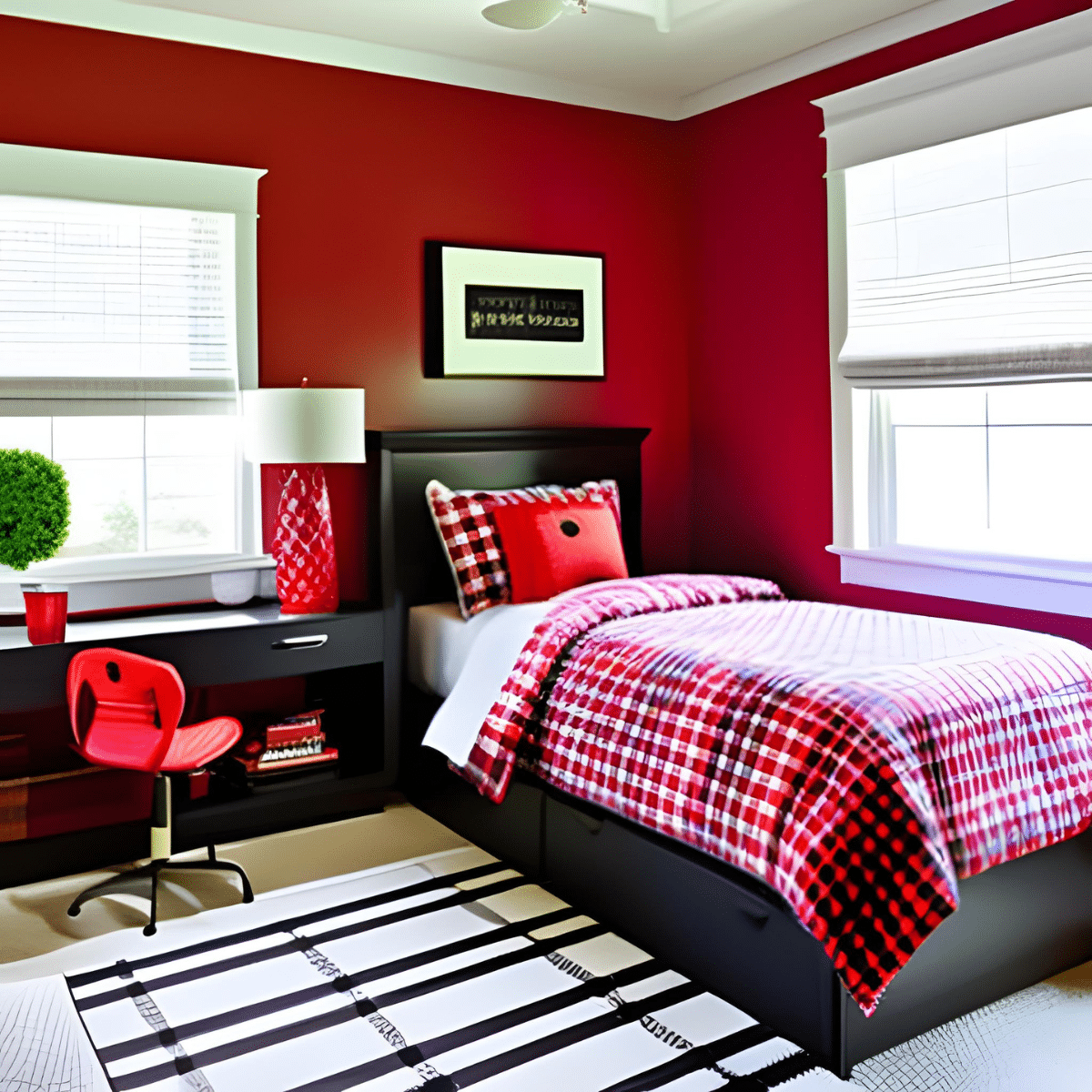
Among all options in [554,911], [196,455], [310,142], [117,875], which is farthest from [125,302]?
[554,911]

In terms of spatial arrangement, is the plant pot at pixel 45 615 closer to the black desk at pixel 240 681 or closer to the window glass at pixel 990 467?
the black desk at pixel 240 681

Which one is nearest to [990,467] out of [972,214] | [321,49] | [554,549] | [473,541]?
[972,214]

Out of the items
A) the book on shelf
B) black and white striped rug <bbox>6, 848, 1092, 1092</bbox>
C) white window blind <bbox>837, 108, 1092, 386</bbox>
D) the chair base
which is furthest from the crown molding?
black and white striped rug <bbox>6, 848, 1092, 1092</bbox>

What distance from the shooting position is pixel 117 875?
3.24 m

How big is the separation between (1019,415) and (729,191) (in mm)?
1685

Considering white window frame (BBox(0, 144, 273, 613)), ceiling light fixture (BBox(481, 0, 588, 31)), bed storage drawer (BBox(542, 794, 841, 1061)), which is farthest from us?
white window frame (BBox(0, 144, 273, 613))

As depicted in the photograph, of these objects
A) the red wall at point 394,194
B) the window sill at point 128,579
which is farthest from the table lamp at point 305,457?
the red wall at point 394,194

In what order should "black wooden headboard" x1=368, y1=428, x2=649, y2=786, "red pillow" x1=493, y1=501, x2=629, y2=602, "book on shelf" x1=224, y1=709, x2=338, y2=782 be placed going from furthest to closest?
"black wooden headboard" x1=368, y1=428, x2=649, y2=786 < "red pillow" x1=493, y1=501, x2=629, y2=602 < "book on shelf" x1=224, y1=709, x2=338, y2=782

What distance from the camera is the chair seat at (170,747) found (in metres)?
3.11

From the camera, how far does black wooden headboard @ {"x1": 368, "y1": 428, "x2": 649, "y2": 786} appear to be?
405 centimetres

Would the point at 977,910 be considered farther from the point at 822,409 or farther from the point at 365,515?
the point at 365,515

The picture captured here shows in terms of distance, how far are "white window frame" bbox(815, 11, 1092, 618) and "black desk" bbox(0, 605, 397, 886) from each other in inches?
72.8

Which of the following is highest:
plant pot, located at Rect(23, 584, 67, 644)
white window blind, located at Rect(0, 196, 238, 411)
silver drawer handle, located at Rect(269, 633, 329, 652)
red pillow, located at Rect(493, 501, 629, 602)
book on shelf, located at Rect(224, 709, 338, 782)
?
white window blind, located at Rect(0, 196, 238, 411)

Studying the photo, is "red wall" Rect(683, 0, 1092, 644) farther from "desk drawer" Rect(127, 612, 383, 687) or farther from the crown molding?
"desk drawer" Rect(127, 612, 383, 687)
